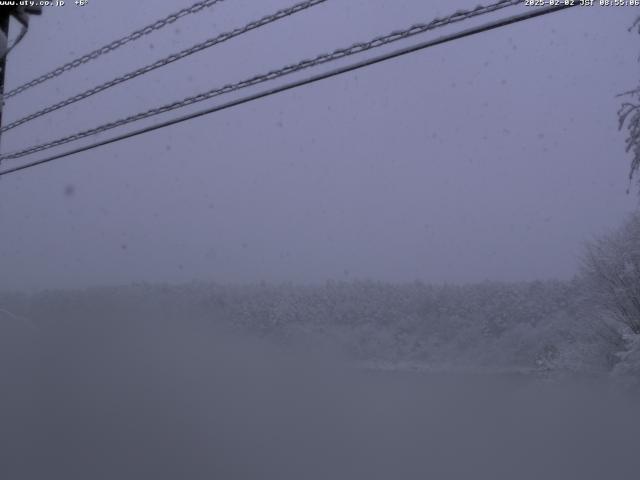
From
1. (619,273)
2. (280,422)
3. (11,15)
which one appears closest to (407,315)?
(280,422)

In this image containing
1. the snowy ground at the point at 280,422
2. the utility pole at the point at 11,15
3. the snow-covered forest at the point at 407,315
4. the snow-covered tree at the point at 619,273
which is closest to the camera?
the utility pole at the point at 11,15

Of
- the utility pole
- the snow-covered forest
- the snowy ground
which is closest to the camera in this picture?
the utility pole

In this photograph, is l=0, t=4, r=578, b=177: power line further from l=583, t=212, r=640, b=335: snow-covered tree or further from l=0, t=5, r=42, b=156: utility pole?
l=583, t=212, r=640, b=335: snow-covered tree

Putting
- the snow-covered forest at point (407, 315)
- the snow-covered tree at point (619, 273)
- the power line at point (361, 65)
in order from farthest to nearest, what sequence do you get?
the snow-covered forest at point (407, 315), the snow-covered tree at point (619, 273), the power line at point (361, 65)

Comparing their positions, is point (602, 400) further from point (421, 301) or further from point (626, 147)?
point (421, 301)

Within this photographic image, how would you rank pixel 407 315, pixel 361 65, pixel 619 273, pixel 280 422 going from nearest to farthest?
pixel 361 65
pixel 619 273
pixel 280 422
pixel 407 315

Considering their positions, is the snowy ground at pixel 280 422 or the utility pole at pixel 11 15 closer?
the utility pole at pixel 11 15

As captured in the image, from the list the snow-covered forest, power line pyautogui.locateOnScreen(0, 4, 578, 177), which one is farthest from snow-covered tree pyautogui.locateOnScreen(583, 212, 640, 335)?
power line pyautogui.locateOnScreen(0, 4, 578, 177)

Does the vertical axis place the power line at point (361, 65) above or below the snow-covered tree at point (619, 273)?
above

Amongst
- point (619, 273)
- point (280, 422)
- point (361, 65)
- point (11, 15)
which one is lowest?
point (280, 422)

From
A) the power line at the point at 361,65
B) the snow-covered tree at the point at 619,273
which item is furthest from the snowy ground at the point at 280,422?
the power line at the point at 361,65

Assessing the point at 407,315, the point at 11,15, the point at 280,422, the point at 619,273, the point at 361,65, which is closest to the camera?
the point at 361,65

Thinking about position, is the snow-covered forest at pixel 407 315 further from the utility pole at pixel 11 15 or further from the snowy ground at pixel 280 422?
the utility pole at pixel 11 15

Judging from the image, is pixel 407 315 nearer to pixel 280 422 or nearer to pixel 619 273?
pixel 280 422
